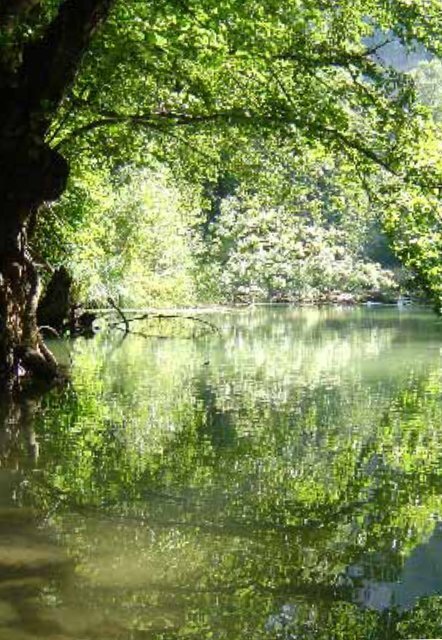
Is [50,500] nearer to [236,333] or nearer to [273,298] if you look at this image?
[236,333]

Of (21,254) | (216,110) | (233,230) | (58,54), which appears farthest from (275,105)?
(233,230)

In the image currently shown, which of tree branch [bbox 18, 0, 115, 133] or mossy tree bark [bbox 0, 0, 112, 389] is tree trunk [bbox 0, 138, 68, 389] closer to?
mossy tree bark [bbox 0, 0, 112, 389]

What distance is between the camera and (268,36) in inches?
448

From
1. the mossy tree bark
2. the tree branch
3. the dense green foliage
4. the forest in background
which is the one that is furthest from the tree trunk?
the forest in background

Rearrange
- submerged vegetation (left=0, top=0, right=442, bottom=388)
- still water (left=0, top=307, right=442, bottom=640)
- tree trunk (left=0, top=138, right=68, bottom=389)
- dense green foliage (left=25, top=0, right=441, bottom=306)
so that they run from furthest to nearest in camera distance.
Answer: dense green foliage (left=25, top=0, right=441, bottom=306) → tree trunk (left=0, top=138, right=68, bottom=389) → submerged vegetation (left=0, top=0, right=442, bottom=388) → still water (left=0, top=307, right=442, bottom=640)

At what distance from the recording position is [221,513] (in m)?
6.93

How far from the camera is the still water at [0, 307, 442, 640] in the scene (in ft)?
16.0

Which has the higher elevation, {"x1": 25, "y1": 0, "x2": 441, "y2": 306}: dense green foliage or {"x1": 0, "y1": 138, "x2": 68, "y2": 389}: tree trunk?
{"x1": 25, "y1": 0, "x2": 441, "y2": 306}: dense green foliage

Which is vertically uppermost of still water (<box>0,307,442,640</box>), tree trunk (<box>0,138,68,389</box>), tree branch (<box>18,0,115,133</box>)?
tree branch (<box>18,0,115,133</box>)

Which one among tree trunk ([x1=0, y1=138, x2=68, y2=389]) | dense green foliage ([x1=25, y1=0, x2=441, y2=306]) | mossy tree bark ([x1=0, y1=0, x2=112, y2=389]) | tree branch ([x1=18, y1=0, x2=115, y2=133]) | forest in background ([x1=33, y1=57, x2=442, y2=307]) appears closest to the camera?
tree branch ([x1=18, y1=0, x2=115, y2=133])

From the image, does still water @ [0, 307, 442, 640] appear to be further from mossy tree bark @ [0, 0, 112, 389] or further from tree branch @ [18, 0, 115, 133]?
tree branch @ [18, 0, 115, 133]

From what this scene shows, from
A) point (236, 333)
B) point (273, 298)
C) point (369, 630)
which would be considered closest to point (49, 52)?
point (369, 630)

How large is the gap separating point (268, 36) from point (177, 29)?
137 cm

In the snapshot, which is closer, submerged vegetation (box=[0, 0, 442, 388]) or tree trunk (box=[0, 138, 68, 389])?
submerged vegetation (box=[0, 0, 442, 388])
